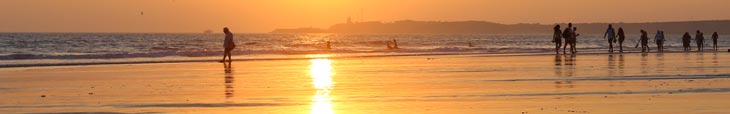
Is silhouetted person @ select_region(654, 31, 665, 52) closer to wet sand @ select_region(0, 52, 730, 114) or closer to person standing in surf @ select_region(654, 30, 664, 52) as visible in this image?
person standing in surf @ select_region(654, 30, 664, 52)

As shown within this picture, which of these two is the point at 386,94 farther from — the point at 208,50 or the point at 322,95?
the point at 208,50

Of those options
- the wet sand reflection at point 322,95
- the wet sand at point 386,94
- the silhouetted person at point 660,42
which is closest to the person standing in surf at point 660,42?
the silhouetted person at point 660,42

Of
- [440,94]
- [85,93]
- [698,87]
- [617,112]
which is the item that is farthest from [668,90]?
[85,93]

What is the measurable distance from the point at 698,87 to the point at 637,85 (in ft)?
3.03

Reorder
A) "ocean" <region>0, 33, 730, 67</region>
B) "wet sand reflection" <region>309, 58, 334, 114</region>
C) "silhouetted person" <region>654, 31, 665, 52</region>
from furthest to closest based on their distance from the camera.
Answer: "silhouetted person" <region>654, 31, 665, 52</region>, "ocean" <region>0, 33, 730, 67</region>, "wet sand reflection" <region>309, 58, 334, 114</region>

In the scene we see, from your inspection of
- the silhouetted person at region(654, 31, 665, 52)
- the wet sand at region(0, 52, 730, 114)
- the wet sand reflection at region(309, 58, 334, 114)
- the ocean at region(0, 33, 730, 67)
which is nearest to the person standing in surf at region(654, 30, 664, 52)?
the silhouetted person at region(654, 31, 665, 52)

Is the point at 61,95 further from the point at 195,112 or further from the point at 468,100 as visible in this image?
the point at 468,100

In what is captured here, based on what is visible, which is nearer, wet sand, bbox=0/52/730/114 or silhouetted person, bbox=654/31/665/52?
wet sand, bbox=0/52/730/114

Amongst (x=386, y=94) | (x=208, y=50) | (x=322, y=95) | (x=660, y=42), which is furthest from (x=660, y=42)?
(x=322, y=95)

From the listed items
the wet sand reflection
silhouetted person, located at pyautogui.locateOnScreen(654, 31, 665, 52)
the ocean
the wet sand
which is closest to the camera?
the wet sand reflection

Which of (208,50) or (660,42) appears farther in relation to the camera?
(208,50)

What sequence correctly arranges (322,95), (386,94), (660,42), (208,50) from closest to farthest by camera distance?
(322,95) < (386,94) < (660,42) < (208,50)

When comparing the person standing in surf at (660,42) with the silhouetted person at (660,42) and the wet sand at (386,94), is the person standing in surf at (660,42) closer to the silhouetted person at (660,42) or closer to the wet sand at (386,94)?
the silhouetted person at (660,42)

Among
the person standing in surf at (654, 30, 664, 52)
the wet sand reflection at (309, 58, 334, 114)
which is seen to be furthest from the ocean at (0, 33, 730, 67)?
the wet sand reflection at (309, 58, 334, 114)
